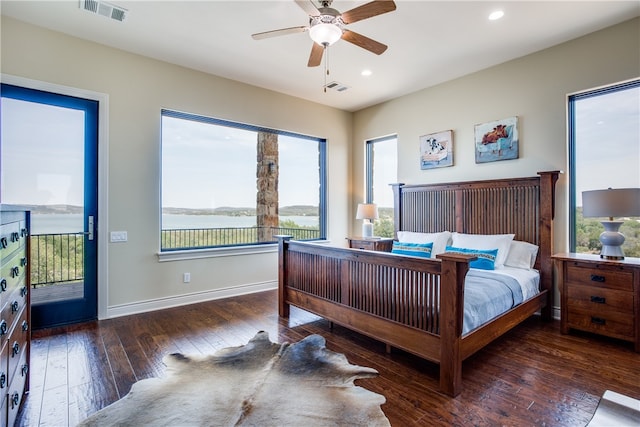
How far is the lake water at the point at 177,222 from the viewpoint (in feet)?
11.0

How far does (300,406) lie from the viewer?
6.39 ft

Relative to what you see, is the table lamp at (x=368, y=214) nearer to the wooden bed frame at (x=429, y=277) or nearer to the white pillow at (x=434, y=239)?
the wooden bed frame at (x=429, y=277)

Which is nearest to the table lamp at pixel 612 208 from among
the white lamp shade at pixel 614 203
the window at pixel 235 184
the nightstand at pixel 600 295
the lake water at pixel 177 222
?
the white lamp shade at pixel 614 203

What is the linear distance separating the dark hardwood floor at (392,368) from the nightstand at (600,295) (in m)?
0.14

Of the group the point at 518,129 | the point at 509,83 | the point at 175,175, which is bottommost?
the point at 175,175

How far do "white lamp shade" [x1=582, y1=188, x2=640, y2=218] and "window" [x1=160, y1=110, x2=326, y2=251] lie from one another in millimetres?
3802

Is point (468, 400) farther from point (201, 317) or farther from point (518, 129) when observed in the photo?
point (518, 129)

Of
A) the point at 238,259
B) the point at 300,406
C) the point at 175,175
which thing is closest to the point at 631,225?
the point at 300,406

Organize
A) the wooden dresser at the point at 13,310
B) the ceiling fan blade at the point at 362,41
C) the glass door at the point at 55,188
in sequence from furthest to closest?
the glass door at the point at 55,188
the ceiling fan blade at the point at 362,41
the wooden dresser at the point at 13,310

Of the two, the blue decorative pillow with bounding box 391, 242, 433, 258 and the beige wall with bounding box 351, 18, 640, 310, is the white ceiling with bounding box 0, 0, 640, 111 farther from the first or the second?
the blue decorative pillow with bounding box 391, 242, 433, 258

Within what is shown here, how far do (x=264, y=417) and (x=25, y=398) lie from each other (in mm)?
1621

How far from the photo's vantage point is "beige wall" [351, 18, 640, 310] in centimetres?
329

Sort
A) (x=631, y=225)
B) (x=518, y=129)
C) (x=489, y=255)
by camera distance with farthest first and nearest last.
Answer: (x=518, y=129) < (x=489, y=255) < (x=631, y=225)

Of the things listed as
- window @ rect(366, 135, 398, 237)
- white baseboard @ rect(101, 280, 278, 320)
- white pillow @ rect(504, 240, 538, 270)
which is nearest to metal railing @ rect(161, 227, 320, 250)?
white baseboard @ rect(101, 280, 278, 320)
